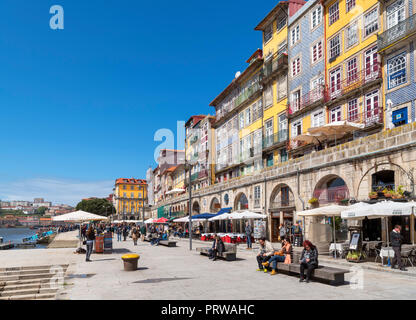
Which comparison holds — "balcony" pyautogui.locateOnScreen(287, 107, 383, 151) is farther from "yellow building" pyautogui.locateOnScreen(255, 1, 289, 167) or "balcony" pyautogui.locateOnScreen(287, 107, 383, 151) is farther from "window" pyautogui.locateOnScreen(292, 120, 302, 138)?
"yellow building" pyautogui.locateOnScreen(255, 1, 289, 167)

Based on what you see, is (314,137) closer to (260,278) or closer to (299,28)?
(299,28)

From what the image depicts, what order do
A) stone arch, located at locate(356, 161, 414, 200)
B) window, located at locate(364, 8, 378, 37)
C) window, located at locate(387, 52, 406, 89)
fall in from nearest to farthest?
stone arch, located at locate(356, 161, 414, 200), window, located at locate(387, 52, 406, 89), window, located at locate(364, 8, 378, 37)

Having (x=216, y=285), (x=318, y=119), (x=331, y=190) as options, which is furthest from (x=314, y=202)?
Answer: (x=216, y=285)

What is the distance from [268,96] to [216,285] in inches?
1100

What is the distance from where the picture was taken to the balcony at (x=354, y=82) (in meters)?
23.3

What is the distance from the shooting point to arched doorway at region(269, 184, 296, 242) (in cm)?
2726

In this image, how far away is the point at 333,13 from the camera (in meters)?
27.7

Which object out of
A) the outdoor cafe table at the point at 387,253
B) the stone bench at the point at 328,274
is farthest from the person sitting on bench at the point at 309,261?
the outdoor cafe table at the point at 387,253

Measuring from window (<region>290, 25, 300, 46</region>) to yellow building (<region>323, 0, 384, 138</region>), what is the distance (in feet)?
12.2

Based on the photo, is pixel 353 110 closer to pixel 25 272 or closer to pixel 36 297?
pixel 25 272

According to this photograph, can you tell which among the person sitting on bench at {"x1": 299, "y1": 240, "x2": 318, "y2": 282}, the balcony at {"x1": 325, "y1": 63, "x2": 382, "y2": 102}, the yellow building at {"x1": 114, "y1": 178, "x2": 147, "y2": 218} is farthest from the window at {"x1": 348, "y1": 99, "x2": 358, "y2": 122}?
the yellow building at {"x1": 114, "y1": 178, "x2": 147, "y2": 218}

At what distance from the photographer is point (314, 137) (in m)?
26.4
